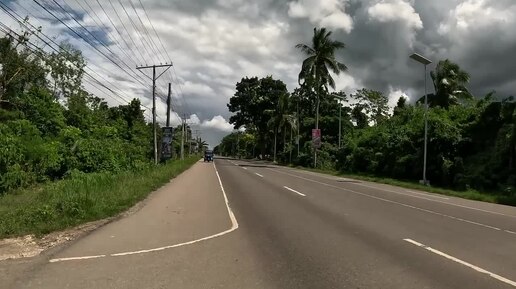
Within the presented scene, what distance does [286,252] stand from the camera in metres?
8.76

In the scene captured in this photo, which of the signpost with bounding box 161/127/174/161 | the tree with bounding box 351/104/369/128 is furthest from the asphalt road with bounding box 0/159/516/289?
the tree with bounding box 351/104/369/128

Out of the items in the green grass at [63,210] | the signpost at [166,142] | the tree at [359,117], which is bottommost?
the green grass at [63,210]

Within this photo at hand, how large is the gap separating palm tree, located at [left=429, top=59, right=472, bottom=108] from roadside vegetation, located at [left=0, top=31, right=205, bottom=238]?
27.4 m

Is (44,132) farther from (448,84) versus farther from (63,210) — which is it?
(448,84)

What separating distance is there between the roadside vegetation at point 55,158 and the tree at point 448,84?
27.4 metres

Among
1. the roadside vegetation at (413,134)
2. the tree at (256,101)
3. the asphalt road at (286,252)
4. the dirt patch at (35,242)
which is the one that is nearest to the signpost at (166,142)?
the roadside vegetation at (413,134)

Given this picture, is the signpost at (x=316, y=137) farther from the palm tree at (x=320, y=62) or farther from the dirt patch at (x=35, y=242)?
the dirt patch at (x=35, y=242)

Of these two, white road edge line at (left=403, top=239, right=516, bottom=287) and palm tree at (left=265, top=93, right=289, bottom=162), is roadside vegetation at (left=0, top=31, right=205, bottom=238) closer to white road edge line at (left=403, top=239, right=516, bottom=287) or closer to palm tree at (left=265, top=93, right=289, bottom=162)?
white road edge line at (left=403, top=239, right=516, bottom=287)

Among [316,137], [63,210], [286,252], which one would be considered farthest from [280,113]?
[286,252]

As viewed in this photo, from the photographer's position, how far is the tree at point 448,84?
4812 cm

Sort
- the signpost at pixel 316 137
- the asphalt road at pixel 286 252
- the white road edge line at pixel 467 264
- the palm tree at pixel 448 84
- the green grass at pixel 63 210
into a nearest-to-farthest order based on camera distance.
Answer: the asphalt road at pixel 286 252, the white road edge line at pixel 467 264, the green grass at pixel 63 210, the palm tree at pixel 448 84, the signpost at pixel 316 137

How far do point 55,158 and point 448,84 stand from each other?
3608 centimetres

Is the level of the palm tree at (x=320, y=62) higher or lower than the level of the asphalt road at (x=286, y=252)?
higher

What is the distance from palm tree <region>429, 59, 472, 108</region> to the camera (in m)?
48.1
